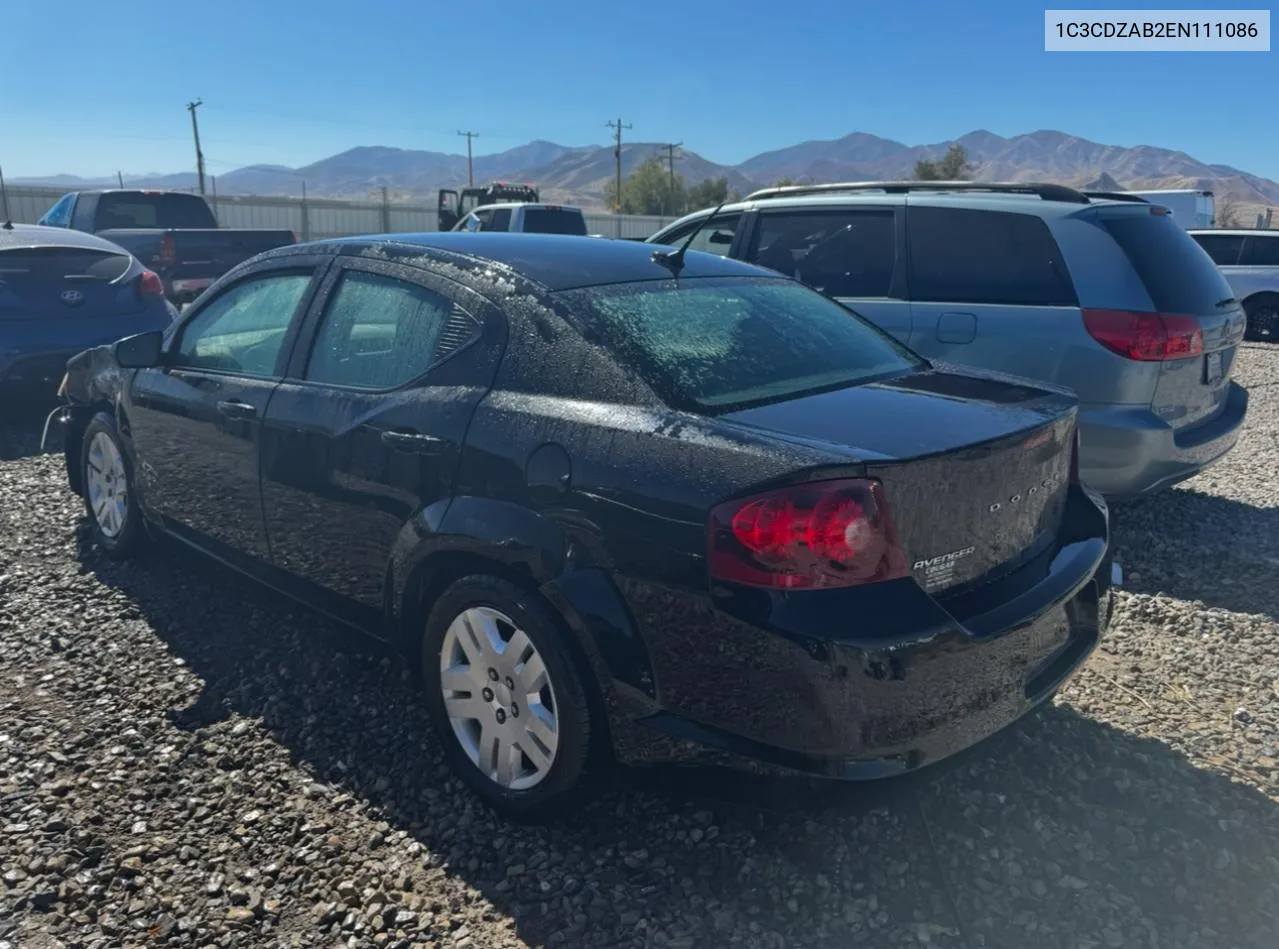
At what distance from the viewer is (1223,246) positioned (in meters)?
15.7

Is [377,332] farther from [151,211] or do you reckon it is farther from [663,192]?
[663,192]

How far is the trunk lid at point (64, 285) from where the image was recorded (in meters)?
7.52

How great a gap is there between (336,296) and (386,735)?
1529mm

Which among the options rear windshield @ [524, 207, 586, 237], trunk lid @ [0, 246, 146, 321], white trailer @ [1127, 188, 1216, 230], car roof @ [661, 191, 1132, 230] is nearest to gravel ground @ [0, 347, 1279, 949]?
car roof @ [661, 191, 1132, 230]

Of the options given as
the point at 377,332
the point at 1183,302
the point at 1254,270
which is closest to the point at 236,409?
the point at 377,332

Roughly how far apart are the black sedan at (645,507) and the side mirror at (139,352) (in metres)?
0.60

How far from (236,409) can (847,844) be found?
2650 mm

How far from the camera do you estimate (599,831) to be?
2914 millimetres

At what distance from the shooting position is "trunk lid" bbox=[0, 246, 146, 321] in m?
7.52

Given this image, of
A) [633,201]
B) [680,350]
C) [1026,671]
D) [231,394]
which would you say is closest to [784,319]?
[680,350]

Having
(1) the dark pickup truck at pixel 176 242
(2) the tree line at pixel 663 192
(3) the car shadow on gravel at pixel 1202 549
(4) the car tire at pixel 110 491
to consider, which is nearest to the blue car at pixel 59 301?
(4) the car tire at pixel 110 491

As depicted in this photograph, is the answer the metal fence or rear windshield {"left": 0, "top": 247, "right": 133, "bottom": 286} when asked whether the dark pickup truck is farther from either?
the metal fence

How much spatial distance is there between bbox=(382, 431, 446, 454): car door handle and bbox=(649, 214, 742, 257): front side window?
3772mm

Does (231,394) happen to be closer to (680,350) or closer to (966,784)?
(680,350)
